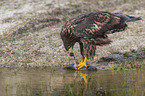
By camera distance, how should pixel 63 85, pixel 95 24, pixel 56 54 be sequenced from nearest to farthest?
pixel 63 85, pixel 95 24, pixel 56 54

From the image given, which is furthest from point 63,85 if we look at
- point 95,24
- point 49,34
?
point 49,34

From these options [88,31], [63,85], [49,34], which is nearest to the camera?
[63,85]

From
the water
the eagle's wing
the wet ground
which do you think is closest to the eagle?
the eagle's wing

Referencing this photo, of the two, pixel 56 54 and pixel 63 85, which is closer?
pixel 63 85

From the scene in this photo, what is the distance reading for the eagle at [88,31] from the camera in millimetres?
8977

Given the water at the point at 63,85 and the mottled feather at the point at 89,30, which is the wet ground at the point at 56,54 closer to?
the water at the point at 63,85

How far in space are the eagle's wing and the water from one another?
1.84m

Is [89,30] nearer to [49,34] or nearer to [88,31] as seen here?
[88,31]

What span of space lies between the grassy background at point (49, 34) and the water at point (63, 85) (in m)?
2.13

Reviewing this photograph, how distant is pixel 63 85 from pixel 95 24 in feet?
12.8

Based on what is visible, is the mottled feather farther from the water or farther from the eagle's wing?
the water

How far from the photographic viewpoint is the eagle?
898cm

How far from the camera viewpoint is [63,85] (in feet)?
20.0

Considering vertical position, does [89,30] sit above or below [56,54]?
above
